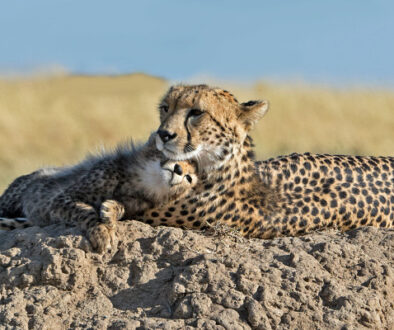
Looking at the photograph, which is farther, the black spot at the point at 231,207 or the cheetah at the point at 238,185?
the black spot at the point at 231,207

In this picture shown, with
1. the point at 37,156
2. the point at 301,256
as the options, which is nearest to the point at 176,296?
the point at 301,256

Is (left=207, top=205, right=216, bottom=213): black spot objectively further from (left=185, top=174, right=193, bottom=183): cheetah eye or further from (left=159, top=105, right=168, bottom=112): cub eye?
(left=159, top=105, right=168, bottom=112): cub eye

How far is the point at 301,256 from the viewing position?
3529mm

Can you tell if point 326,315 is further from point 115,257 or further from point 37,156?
point 37,156

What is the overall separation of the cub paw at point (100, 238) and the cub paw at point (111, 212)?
0.06 meters

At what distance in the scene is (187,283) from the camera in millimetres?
3311

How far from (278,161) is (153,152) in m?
0.88

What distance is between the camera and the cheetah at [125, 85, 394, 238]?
3768 mm

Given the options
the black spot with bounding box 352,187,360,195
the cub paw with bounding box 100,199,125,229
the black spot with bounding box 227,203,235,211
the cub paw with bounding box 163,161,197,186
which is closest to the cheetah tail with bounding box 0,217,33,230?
the cub paw with bounding box 100,199,125,229

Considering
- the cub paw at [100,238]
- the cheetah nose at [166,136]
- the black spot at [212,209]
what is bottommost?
the cub paw at [100,238]

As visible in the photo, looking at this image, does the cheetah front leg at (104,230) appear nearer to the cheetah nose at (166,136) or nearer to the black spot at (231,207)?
the cheetah nose at (166,136)

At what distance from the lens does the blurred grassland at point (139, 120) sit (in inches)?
454

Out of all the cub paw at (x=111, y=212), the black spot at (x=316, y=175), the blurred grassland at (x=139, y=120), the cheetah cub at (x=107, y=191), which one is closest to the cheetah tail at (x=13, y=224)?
the cheetah cub at (x=107, y=191)

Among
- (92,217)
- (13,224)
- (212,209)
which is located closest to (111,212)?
(92,217)
